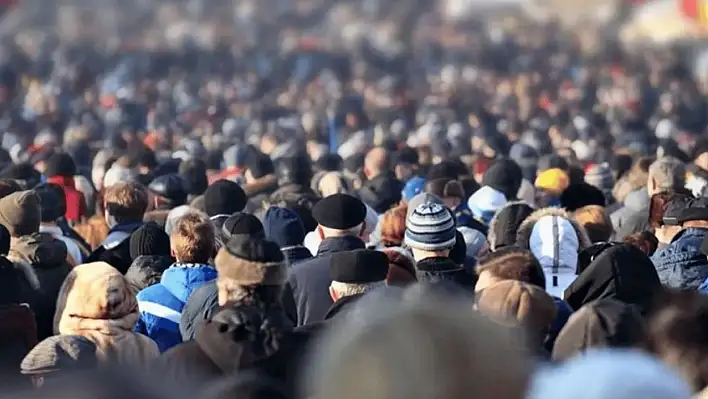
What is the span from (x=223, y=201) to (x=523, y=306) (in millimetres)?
4409

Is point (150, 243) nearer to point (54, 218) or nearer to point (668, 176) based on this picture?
point (54, 218)

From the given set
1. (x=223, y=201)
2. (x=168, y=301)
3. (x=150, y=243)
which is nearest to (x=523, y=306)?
(x=168, y=301)

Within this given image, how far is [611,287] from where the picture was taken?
23.9 feet

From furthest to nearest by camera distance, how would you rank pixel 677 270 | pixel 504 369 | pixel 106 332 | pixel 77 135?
pixel 77 135 < pixel 677 270 < pixel 106 332 < pixel 504 369

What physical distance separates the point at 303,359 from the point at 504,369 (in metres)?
2.04

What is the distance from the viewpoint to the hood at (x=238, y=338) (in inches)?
218

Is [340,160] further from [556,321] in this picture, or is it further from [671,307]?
[671,307]

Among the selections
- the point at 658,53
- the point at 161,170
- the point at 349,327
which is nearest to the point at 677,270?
the point at 349,327

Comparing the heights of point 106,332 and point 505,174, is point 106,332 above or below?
above

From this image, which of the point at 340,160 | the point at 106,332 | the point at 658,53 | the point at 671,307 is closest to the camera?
the point at 671,307

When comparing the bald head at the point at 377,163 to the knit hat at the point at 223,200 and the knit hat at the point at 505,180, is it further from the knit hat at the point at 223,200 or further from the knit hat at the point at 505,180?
the knit hat at the point at 223,200

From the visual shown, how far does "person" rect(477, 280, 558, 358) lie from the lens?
19.7ft

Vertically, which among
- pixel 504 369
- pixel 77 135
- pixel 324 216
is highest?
pixel 504 369

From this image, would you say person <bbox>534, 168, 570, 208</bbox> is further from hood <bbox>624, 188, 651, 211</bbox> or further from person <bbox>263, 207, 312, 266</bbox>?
person <bbox>263, 207, 312, 266</bbox>
